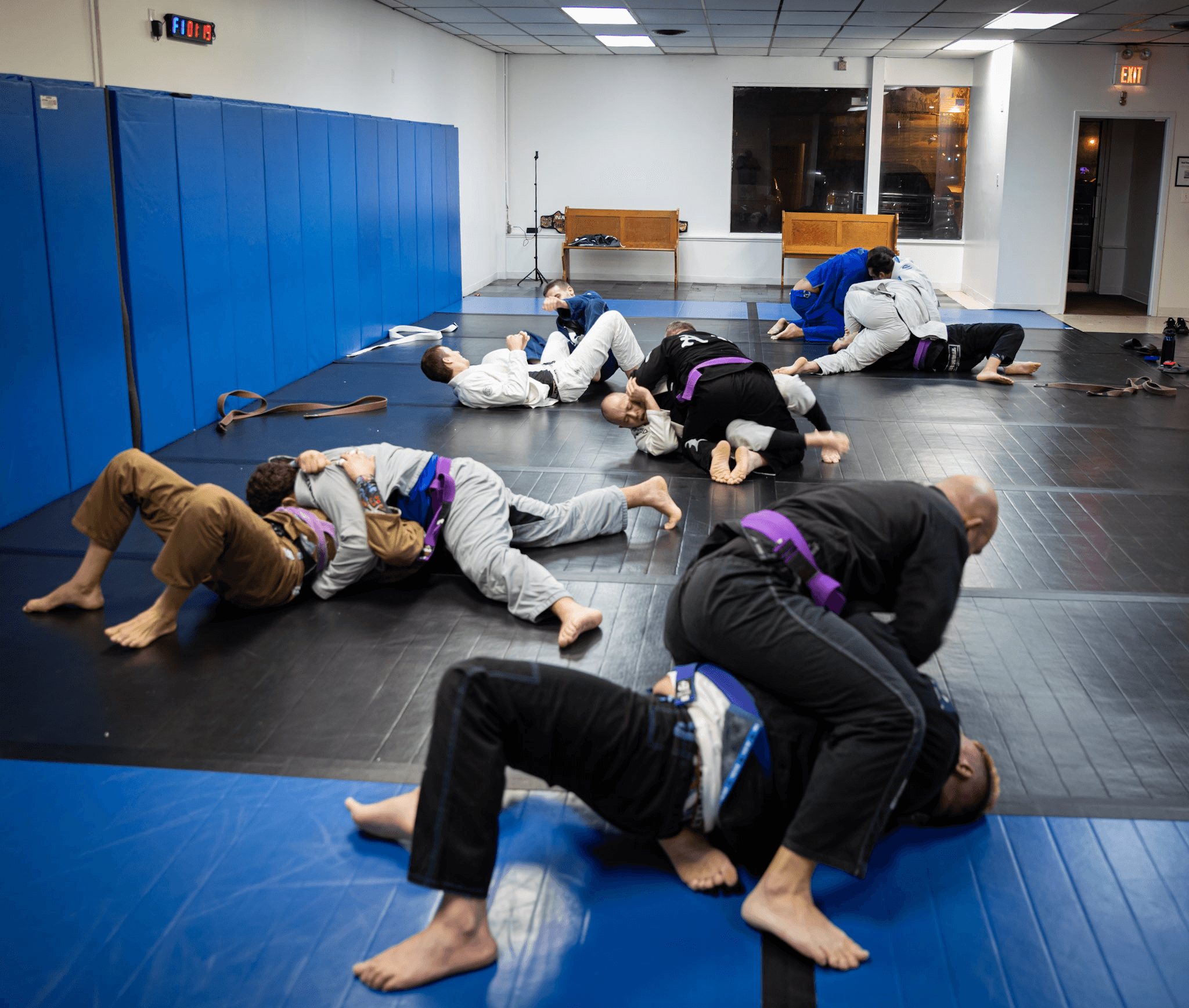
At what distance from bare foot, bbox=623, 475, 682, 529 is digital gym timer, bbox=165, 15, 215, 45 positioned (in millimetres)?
4454

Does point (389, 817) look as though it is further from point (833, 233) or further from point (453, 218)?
point (833, 233)

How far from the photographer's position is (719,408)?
241 inches

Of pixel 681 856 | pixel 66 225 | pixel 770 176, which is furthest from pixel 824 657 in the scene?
pixel 770 176

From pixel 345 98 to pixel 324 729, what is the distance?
8.32 metres

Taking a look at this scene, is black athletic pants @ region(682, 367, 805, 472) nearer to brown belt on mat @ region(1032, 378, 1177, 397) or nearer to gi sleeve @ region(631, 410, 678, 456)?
gi sleeve @ region(631, 410, 678, 456)

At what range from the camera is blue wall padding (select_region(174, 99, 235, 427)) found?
678 centimetres

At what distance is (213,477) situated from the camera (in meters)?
6.04

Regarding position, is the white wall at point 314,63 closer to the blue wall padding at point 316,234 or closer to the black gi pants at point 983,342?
the blue wall padding at point 316,234

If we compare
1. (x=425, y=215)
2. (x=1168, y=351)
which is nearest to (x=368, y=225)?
(x=425, y=215)

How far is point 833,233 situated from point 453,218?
17.5 feet

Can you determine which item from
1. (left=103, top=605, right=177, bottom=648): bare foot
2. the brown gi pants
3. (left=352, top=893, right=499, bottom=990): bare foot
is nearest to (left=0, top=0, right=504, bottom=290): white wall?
the brown gi pants

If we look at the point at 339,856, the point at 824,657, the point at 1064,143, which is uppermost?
the point at 1064,143

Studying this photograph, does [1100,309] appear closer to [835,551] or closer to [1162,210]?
[1162,210]

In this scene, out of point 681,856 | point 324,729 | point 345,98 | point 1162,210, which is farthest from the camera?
point 1162,210
